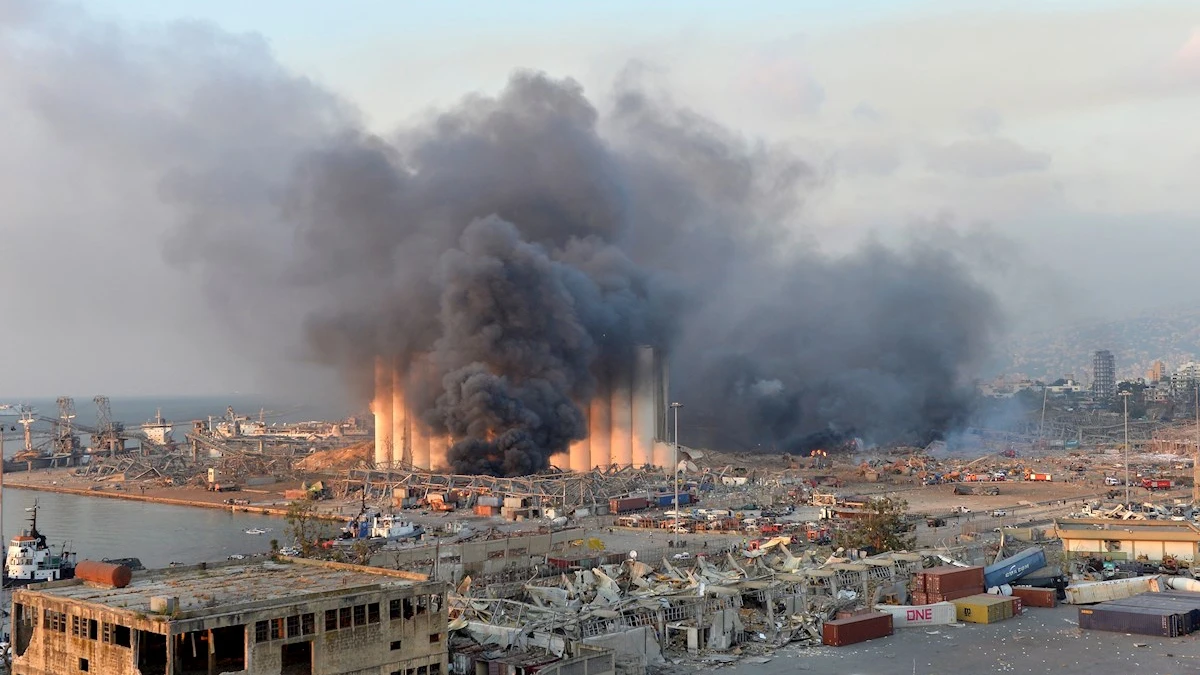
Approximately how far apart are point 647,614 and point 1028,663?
8.34 meters

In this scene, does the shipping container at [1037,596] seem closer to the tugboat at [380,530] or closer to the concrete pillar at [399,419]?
the tugboat at [380,530]

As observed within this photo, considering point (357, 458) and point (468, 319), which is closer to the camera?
point (468, 319)

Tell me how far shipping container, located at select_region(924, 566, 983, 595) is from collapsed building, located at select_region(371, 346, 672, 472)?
4189cm

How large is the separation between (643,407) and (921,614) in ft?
151

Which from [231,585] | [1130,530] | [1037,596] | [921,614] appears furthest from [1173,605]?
[231,585]

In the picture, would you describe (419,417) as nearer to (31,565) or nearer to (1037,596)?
(31,565)

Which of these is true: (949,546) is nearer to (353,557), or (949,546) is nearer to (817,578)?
(817,578)

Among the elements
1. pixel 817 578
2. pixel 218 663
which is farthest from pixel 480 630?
pixel 817 578

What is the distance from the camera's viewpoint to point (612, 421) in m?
79.1

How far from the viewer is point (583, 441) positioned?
257ft

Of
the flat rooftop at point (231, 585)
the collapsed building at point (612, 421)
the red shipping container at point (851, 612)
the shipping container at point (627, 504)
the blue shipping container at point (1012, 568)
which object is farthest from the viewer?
the collapsed building at point (612, 421)

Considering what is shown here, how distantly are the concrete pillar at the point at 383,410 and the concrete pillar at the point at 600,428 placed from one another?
12.7m

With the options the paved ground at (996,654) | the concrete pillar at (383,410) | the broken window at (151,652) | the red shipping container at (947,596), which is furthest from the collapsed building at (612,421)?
the broken window at (151,652)

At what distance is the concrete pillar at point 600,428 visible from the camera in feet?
259
